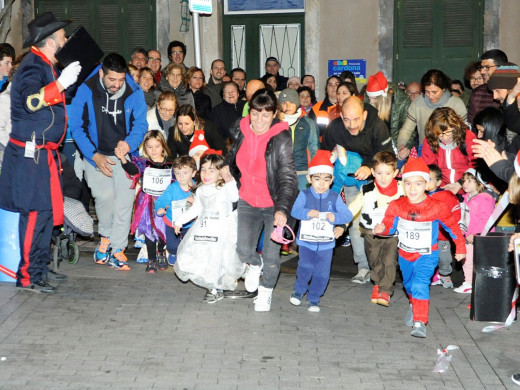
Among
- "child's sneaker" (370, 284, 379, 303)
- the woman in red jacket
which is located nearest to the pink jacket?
the woman in red jacket

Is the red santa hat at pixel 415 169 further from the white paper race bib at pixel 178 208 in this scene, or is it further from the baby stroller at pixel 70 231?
the baby stroller at pixel 70 231

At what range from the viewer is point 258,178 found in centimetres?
805

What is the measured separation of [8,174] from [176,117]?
239 centimetres

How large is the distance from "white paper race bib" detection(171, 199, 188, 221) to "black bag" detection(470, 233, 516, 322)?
3129mm

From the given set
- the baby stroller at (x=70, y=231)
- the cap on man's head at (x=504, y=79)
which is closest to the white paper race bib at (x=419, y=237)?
the cap on man's head at (x=504, y=79)

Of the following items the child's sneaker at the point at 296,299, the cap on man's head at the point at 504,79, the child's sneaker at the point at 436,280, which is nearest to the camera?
the child's sneaker at the point at 296,299

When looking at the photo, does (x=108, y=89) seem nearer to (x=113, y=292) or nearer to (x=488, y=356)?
(x=113, y=292)

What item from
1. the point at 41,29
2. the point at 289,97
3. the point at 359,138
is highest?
the point at 41,29

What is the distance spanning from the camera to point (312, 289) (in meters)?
8.14

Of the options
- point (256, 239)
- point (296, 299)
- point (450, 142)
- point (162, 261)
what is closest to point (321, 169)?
point (256, 239)

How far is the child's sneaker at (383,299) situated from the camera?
324 inches

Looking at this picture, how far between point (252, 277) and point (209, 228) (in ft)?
Result: 2.10

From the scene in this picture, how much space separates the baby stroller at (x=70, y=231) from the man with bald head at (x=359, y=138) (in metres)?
2.82

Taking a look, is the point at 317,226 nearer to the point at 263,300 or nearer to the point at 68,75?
the point at 263,300
